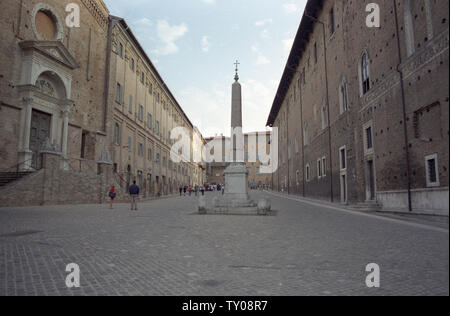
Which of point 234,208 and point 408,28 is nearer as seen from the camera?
point 408,28

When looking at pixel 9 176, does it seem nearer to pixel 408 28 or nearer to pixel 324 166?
pixel 408 28

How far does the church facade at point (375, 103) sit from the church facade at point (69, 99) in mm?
16024

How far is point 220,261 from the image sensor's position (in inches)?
178

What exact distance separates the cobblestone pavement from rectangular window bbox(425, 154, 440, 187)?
3.49m

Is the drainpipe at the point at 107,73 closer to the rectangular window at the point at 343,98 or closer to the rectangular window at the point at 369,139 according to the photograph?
the rectangular window at the point at 343,98

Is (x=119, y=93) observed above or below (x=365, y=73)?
above

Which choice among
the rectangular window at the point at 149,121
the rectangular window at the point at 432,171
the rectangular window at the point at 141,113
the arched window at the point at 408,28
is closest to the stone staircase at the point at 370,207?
the rectangular window at the point at 432,171

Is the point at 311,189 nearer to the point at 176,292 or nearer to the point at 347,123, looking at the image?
the point at 347,123

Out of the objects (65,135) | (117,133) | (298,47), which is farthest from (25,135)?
(298,47)

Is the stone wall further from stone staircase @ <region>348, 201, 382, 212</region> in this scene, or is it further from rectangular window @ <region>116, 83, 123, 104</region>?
stone staircase @ <region>348, 201, 382, 212</region>

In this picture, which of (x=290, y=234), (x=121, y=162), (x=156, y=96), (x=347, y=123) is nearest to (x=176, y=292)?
(x=290, y=234)

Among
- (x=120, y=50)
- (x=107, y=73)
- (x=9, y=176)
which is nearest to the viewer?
(x=9, y=176)

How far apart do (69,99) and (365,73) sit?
18.8 metres

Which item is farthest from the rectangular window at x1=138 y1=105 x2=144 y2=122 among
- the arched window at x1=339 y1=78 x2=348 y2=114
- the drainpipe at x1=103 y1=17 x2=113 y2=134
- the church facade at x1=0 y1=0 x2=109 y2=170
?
the arched window at x1=339 y1=78 x2=348 y2=114
